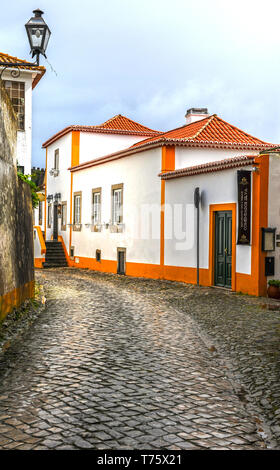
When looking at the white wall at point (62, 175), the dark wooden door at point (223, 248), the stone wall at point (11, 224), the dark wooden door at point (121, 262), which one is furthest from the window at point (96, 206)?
the stone wall at point (11, 224)

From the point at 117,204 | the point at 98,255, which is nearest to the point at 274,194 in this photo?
the point at 117,204

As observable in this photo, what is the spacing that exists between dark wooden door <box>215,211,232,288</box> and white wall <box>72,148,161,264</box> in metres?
3.66

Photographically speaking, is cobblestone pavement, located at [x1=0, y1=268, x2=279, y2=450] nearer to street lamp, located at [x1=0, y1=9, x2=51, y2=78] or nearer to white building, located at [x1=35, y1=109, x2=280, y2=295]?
white building, located at [x1=35, y1=109, x2=280, y2=295]

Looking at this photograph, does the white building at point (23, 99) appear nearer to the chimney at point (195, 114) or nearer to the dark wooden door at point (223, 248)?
the chimney at point (195, 114)

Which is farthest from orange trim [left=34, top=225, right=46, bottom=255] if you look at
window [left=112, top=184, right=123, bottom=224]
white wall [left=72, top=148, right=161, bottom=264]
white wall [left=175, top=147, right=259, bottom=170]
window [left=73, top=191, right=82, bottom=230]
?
white wall [left=175, top=147, right=259, bottom=170]

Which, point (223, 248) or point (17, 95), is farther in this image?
point (17, 95)

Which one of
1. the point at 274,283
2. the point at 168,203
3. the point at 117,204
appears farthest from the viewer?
the point at 117,204

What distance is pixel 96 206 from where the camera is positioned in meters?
25.0

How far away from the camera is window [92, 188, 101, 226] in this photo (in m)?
24.6

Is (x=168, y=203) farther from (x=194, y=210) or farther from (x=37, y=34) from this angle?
(x=37, y=34)

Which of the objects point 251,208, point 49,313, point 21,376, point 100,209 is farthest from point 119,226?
point 21,376

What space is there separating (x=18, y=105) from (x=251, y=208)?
11.9 meters

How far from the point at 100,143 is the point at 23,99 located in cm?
774
